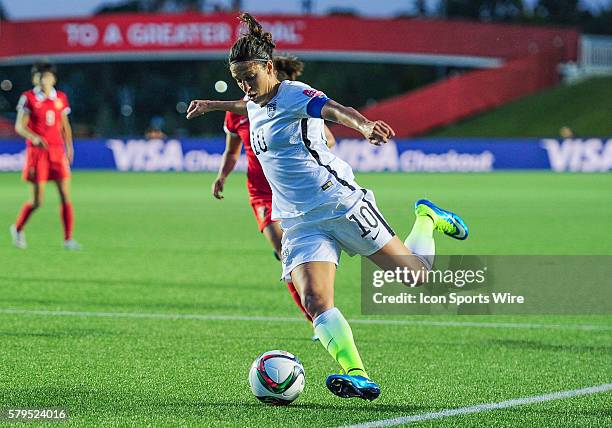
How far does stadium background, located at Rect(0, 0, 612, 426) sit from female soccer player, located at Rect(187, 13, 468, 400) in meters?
0.56

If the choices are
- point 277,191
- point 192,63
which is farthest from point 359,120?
point 192,63

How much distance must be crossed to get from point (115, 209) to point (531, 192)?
10691 mm

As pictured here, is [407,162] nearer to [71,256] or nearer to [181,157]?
[181,157]

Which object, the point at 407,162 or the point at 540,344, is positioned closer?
the point at 540,344

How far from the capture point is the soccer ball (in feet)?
21.0

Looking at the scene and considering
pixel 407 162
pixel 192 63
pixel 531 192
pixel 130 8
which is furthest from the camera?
pixel 130 8

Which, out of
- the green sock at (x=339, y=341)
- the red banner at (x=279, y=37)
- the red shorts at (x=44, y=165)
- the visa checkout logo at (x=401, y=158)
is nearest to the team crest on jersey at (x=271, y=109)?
the green sock at (x=339, y=341)

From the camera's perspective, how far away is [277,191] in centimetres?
684

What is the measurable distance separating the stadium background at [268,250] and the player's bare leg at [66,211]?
0.27 meters

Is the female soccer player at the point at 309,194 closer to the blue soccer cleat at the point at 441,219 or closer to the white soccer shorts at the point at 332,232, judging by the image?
the white soccer shorts at the point at 332,232

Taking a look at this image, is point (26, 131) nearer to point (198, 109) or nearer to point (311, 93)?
point (198, 109)

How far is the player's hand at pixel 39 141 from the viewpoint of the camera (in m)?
15.3

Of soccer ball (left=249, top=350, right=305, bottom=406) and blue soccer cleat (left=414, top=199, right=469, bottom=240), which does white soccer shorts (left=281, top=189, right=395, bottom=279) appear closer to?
soccer ball (left=249, top=350, right=305, bottom=406)

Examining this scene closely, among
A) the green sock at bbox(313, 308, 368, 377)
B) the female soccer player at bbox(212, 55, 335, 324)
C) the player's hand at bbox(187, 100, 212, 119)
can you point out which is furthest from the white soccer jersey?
the female soccer player at bbox(212, 55, 335, 324)
